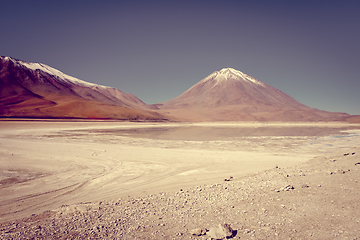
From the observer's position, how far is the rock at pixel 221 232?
4.62 metres

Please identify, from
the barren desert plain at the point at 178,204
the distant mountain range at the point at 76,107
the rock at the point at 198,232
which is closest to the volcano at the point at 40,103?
the distant mountain range at the point at 76,107

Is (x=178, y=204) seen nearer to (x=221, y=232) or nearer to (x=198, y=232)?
(x=198, y=232)

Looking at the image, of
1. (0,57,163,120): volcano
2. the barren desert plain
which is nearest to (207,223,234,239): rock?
the barren desert plain

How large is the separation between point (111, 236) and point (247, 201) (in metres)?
3.30

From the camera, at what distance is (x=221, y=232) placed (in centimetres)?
469

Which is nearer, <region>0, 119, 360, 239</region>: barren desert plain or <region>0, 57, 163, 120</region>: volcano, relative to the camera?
<region>0, 119, 360, 239</region>: barren desert plain

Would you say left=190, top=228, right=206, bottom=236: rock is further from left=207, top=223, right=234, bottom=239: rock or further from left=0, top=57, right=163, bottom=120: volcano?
left=0, top=57, right=163, bottom=120: volcano

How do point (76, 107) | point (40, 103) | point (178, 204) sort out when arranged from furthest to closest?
point (40, 103) < point (76, 107) < point (178, 204)

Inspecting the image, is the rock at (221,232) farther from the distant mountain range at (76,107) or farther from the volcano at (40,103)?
the volcano at (40,103)

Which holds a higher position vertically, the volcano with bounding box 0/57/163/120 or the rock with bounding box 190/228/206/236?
the volcano with bounding box 0/57/163/120

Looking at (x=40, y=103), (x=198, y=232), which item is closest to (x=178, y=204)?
(x=198, y=232)

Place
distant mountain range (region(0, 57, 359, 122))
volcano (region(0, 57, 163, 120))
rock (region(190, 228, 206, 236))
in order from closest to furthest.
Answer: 1. rock (region(190, 228, 206, 236))
2. volcano (region(0, 57, 163, 120))
3. distant mountain range (region(0, 57, 359, 122))

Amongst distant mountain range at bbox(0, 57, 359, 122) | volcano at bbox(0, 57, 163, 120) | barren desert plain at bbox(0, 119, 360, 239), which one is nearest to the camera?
barren desert plain at bbox(0, 119, 360, 239)

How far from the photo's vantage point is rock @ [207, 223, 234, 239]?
4617mm
